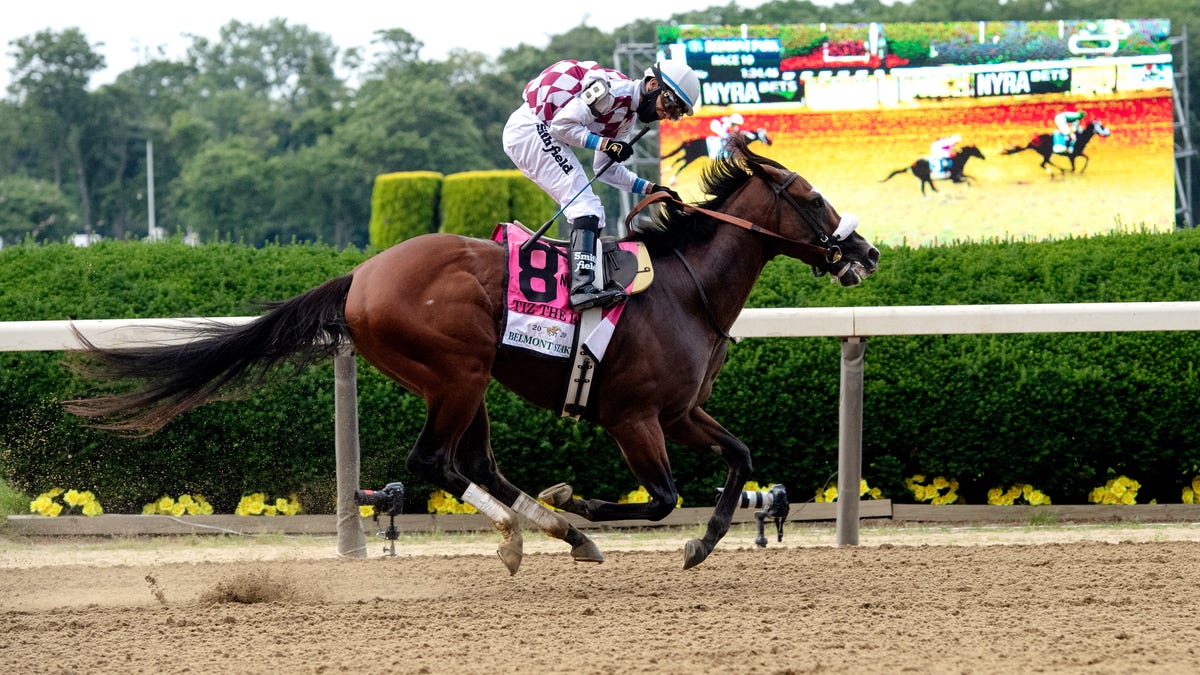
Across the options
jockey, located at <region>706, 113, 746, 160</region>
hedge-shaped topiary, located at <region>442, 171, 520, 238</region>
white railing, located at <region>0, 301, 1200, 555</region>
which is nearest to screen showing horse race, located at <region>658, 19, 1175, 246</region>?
jockey, located at <region>706, 113, 746, 160</region>

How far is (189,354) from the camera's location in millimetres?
5215

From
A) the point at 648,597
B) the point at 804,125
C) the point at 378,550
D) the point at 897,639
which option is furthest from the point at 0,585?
the point at 804,125

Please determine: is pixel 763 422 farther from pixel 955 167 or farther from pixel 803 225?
pixel 955 167

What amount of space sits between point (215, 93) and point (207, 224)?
116ft

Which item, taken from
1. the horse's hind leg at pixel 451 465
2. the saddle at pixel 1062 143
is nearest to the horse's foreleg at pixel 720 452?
the horse's hind leg at pixel 451 465

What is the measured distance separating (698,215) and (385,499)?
5.64ft

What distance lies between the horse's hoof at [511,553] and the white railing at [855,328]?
108 cm

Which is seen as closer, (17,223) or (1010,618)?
(1010,618)

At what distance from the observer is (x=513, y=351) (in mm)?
5039

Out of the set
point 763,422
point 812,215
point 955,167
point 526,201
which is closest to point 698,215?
point 812,215

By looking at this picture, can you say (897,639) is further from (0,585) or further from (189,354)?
(0,585)

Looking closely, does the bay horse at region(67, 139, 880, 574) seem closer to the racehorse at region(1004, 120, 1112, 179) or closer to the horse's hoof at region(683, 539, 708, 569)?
the horse's hoof at region(683, 539, 708, 569)

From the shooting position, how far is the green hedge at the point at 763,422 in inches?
259

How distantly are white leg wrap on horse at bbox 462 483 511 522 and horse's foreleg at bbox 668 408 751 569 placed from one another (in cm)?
74
